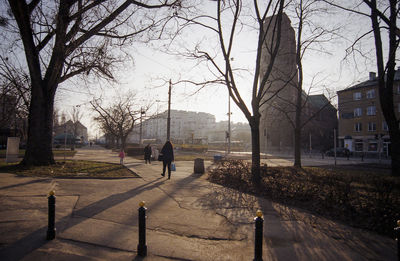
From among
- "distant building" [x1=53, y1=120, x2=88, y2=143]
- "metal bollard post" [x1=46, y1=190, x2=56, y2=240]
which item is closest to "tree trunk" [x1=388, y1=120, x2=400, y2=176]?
"metal bollard post" [x1=46, y1=190, x2=56, y2=240]

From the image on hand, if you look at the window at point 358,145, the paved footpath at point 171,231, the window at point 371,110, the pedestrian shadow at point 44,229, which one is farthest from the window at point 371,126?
the pedestrian shadow at point 44,229

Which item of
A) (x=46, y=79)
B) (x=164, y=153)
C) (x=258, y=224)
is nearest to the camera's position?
(x=258, y=224)

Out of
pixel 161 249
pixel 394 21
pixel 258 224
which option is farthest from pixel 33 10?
pixel 394 21

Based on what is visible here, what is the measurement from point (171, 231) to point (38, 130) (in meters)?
11.9

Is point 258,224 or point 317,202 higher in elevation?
point 258,224

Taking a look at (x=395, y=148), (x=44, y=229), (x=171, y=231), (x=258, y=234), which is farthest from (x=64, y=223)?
(x=395, y=148)

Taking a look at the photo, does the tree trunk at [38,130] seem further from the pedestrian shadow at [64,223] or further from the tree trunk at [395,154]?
the tree trunk at [395,154]

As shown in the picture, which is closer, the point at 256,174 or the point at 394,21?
the point at 256,174

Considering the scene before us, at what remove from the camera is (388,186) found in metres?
5.58

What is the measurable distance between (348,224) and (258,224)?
11.8 feet

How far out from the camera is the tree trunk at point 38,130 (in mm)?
12992

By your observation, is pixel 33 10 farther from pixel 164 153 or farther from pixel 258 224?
pixel 258 224

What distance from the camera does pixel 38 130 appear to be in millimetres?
13086

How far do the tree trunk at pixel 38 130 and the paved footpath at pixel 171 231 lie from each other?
6.23 meters
